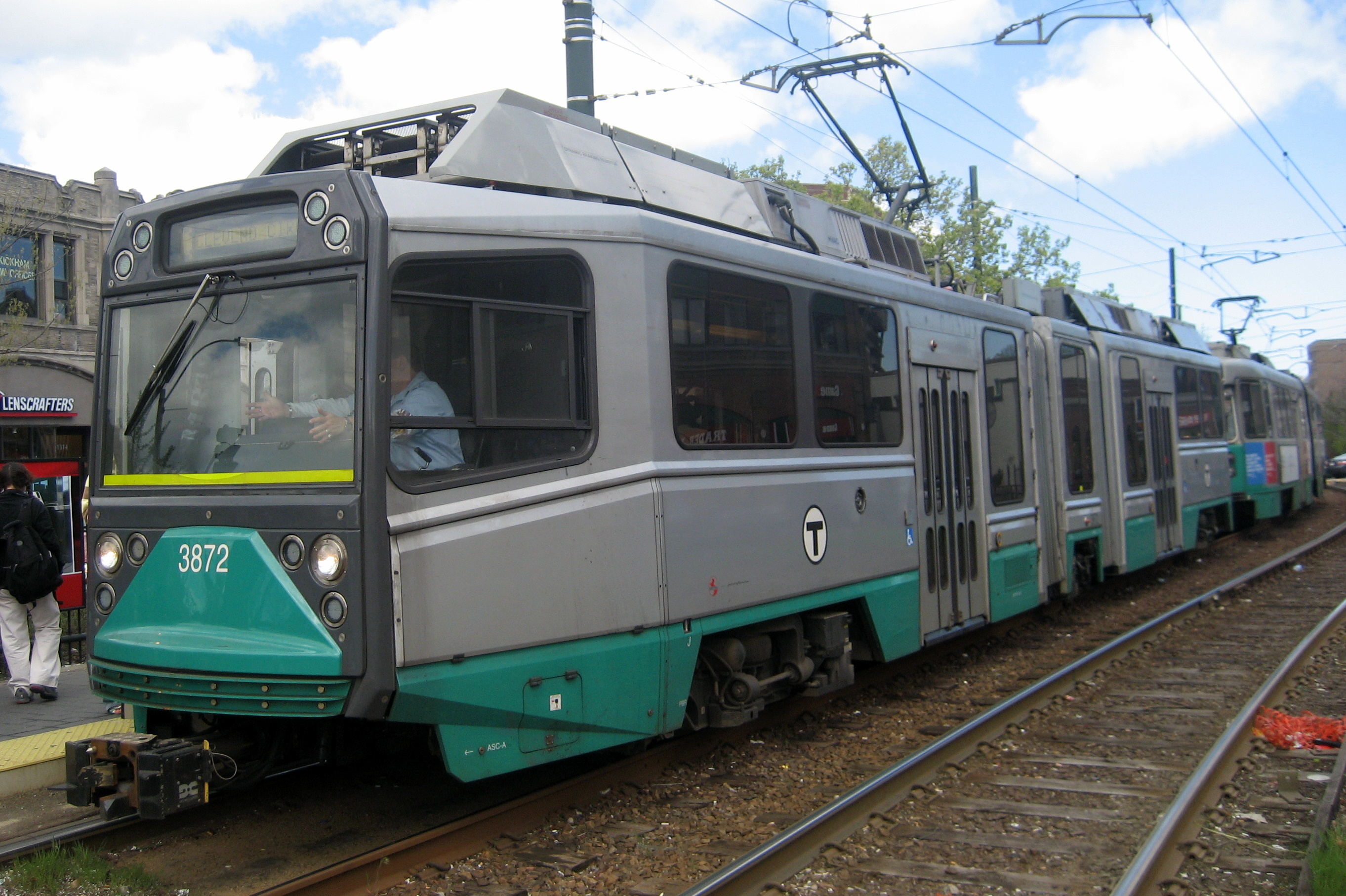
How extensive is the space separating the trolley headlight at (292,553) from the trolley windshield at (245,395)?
0.23 metres

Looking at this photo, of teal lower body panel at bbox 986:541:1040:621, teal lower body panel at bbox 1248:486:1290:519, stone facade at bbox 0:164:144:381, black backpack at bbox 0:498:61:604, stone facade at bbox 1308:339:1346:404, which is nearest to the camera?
black backpack at bbox 0:498:61:604

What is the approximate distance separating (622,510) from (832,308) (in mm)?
2369

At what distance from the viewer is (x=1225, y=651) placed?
9266 millimetres

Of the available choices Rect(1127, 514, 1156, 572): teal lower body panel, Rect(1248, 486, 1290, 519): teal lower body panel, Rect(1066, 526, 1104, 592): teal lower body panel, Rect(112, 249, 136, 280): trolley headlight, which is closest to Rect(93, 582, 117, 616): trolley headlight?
Rect(112, 249, 136, 280): trolley headlight

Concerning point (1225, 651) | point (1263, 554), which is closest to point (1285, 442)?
point (1263, 554)

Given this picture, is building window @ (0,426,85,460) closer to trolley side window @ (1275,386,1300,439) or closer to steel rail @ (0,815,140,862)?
steel rail @ (0,815,140,862)

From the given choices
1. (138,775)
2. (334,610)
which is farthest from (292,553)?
(138,775)

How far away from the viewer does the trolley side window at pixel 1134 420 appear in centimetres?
1187

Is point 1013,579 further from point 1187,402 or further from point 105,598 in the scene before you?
point 1187,402

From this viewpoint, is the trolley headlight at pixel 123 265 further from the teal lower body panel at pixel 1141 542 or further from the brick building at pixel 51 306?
the brick building at pixel 51 306

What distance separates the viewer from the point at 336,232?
443cm

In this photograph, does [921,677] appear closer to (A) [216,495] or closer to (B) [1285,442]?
(A) [216,495]

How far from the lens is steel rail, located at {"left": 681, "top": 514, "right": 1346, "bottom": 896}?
170 inches

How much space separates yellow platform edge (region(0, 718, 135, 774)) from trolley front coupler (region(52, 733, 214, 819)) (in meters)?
1.08
